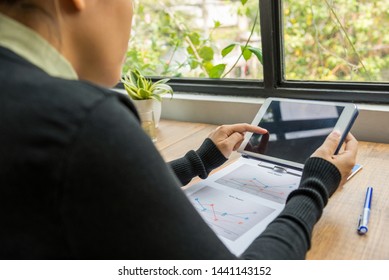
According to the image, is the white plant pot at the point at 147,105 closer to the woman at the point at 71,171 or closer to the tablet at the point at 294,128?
the tablet at the point at 294,128

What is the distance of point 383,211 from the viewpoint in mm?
738

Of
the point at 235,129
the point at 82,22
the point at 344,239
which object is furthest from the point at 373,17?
the point at 82,22

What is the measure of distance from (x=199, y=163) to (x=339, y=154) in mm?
336

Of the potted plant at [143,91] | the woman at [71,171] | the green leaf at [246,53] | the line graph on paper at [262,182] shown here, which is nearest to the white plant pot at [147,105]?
A: the potted plant at [143,91]

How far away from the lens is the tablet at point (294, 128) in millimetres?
844

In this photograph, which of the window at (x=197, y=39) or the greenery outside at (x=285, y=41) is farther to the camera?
the window at (x=197, y=39)

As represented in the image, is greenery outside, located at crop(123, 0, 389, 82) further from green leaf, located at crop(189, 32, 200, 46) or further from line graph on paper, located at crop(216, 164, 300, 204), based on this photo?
line graph on paper, located at crop(216, 164, 300, 204)

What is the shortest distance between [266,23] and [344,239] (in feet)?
→ 2.77

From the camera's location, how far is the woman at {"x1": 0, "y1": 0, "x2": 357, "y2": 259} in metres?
0.35

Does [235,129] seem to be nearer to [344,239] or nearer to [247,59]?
[344,239]

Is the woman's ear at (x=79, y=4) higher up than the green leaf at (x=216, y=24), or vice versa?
the woman's ear at (x=79, y=4)

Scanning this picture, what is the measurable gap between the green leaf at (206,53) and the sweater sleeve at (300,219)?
96 cm

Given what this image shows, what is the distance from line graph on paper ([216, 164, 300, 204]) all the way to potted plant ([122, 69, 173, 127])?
503 mm

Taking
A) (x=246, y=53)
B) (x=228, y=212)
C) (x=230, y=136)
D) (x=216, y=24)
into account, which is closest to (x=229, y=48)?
(x=246, y=53)
